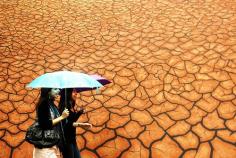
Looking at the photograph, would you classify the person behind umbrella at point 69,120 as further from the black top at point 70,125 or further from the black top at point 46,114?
the black top at point 46,114

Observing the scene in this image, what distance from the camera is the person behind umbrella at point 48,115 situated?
218cm

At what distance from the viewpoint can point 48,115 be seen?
2199 mm

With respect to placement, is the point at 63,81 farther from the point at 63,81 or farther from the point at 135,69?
the point at 135,69

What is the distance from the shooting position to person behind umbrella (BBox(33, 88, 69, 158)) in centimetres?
218

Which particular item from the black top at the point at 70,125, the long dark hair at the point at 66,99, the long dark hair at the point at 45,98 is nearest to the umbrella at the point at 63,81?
the long dark hair at the point at 45,98

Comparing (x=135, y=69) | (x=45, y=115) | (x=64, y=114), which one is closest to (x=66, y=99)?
(x=64, y=114)

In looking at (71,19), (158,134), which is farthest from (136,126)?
(71,19)

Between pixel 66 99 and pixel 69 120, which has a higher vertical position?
pixel 66 99

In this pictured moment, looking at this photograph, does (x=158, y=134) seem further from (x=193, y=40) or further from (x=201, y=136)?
(x=193, y=40)

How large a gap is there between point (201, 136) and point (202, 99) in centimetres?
74

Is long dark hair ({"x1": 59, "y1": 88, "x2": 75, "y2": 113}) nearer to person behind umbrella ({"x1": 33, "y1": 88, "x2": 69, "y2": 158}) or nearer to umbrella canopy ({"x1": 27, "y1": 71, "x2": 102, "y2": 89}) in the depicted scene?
person behind umbrella ({"x1": 33, "y1": 88, "x2": 69, "y2": 158})

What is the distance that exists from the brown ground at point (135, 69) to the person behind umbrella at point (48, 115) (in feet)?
3.49

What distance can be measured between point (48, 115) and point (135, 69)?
276 cm

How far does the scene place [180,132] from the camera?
3.48 metres
